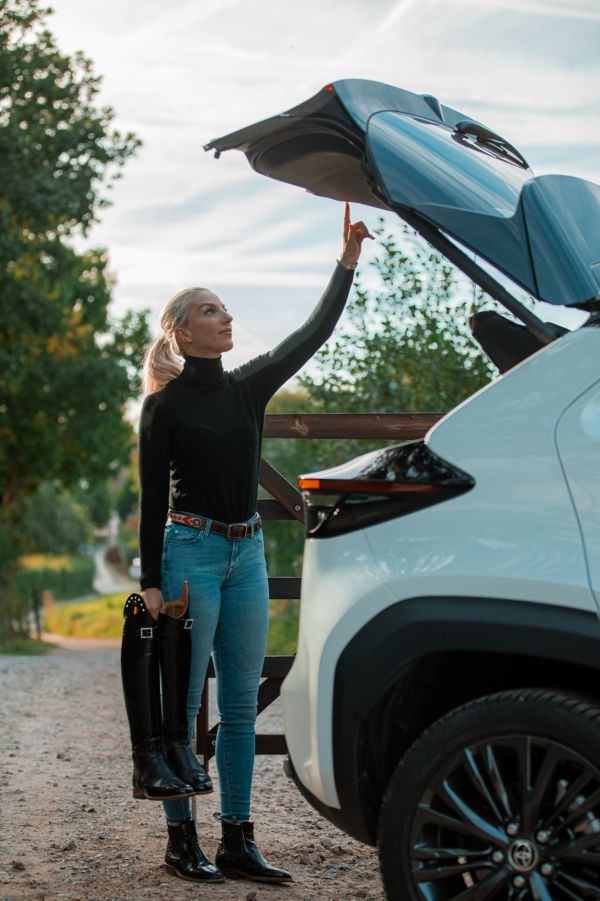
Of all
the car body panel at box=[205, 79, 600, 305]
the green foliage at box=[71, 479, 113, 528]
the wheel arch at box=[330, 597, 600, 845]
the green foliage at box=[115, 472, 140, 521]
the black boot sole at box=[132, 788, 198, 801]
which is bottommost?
the black boot sole at box=[132, 788, 198, 801]

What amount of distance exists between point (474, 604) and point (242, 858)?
6.66 feet

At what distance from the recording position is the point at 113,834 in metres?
5.56

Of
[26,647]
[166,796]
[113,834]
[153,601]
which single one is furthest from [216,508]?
[26,647]

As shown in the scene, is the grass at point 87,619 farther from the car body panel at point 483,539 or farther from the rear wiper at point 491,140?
the car body panel at point 483,539

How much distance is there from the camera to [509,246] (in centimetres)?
326

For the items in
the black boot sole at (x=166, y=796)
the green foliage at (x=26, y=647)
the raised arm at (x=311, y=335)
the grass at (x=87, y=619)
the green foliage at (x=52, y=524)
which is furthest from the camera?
the grass at (x=87, y=619)

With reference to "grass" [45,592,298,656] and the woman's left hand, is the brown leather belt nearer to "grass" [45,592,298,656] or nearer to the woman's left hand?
the woman's left hand

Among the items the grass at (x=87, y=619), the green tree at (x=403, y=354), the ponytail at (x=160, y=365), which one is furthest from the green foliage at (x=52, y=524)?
the ponytail at (x=160, y=365)

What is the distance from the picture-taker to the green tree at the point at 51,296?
26.0 meters

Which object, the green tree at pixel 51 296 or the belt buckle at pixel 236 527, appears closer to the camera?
the belt buckle at pixel 236 527

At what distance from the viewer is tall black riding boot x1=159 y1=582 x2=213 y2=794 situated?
4.40m

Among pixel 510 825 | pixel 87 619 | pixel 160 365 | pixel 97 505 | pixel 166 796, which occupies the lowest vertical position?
pixel 87 619

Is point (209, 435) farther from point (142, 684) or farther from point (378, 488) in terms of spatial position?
point (378, 488)

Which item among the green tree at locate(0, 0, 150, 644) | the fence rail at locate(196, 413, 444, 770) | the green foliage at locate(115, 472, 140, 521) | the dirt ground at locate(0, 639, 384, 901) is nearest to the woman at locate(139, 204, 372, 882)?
the dirt ground at locate(0, 639, 384, 901)
